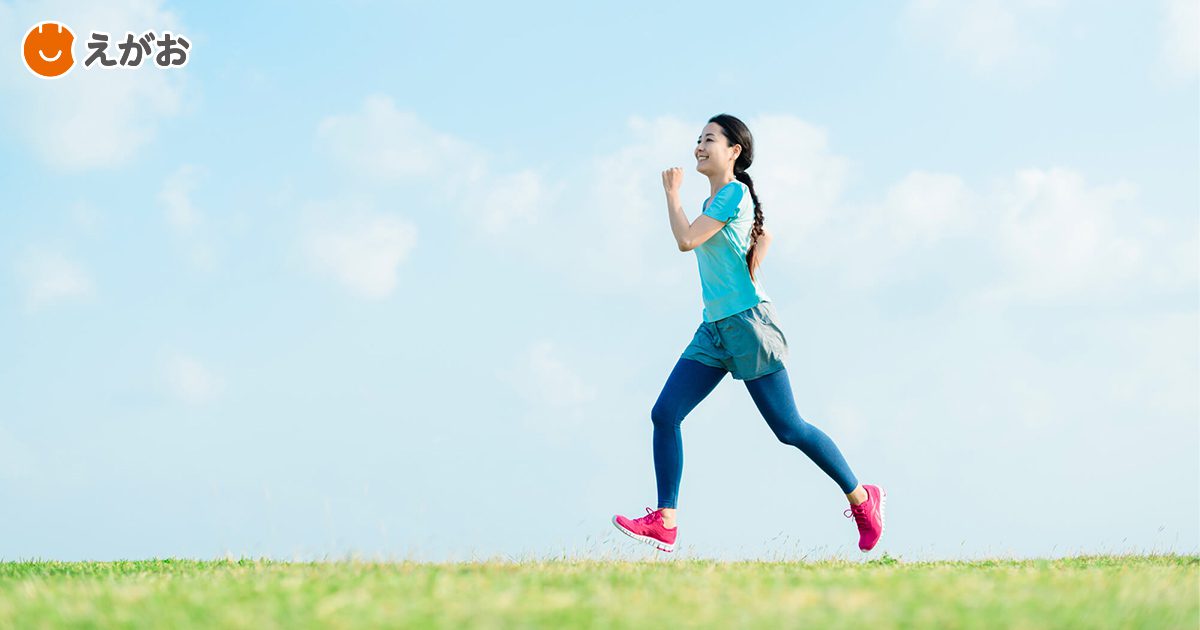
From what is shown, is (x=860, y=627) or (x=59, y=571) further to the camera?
(x=59, y=571)

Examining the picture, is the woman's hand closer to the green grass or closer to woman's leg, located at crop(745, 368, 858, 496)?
woman's leg, located at crop(745, 368, 858, 496)

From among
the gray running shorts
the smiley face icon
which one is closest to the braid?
the gray running shorts

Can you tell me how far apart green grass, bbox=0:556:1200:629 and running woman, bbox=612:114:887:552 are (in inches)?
91.0

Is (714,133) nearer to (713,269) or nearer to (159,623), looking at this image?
(713,269)

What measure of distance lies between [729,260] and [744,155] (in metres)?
0.85

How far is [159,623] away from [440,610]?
966 millimetres

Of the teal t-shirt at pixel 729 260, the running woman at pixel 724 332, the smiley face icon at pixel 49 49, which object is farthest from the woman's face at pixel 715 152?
the smiley face icon at pixel 49 49

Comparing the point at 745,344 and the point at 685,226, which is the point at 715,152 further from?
the point at 745,344

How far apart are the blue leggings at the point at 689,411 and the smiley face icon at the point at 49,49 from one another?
6784 mm

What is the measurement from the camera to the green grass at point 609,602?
12.1 feet

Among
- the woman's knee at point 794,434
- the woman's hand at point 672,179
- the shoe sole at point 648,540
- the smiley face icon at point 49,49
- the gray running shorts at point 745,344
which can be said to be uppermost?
the smiley face icon at point 49,49

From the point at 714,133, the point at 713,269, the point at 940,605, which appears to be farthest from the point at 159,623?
the point at 714,133

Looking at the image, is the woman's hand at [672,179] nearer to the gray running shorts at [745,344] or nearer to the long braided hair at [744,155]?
the long braided hair at [744,155]

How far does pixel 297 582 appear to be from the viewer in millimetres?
4664
